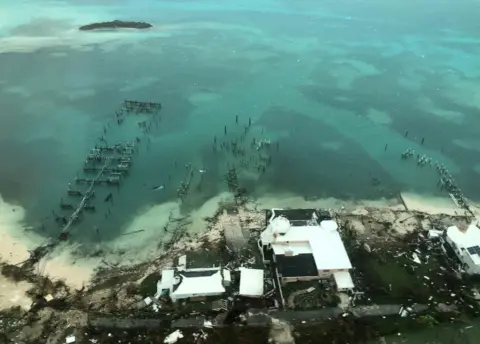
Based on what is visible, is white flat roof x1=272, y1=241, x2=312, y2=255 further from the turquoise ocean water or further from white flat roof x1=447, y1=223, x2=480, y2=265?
white flat roof x1=447, y1=223, x2=480, y2=265

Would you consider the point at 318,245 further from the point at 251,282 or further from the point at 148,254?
the point at 148,254

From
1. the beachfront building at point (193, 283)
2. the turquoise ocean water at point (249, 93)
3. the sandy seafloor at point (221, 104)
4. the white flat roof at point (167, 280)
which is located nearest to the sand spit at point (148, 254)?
the sandy seafloor at point (221, 104)

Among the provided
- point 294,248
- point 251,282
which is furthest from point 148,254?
point 294,248

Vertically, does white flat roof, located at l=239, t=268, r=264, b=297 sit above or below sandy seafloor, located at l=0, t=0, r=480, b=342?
below

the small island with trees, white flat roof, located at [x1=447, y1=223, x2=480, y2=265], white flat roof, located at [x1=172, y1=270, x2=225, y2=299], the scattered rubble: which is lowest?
the scattered rubble

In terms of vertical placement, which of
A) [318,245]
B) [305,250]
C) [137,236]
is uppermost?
[318,245]

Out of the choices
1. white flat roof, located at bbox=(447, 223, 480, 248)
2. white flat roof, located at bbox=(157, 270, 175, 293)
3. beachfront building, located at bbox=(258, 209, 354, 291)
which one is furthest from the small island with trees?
white flat roof, located at bbox=(447, 223, 480, 248)

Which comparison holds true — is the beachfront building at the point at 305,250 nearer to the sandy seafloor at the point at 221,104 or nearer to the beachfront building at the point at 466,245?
the sandy seafloor at the point at 221,104
